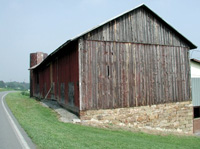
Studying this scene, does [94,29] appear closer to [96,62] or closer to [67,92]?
[96,62]

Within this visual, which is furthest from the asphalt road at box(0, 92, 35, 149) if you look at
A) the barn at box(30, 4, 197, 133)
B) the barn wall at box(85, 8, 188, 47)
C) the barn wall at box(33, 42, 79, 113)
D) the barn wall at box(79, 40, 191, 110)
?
the barn wall at box(85, 8, 188, 47)

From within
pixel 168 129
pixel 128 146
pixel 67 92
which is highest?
pixel 67 92

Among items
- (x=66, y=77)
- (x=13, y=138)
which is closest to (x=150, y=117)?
(x=66, y=77)

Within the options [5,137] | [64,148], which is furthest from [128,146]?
[5,137]

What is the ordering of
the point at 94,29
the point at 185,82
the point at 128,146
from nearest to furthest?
1. the point at 128,146
2. the point at 94,29
3. the point at 185,82

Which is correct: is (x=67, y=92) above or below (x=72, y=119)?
above

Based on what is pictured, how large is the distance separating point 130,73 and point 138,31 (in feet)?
9.87

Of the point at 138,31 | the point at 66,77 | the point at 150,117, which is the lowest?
the point at 150,117

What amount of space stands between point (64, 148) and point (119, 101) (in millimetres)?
6824

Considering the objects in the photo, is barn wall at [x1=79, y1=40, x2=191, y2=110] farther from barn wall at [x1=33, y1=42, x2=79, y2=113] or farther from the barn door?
the barn door

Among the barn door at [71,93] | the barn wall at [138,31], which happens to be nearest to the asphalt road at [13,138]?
→ the barn door at [71,93]

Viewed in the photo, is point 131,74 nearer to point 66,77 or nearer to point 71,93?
point 71,93

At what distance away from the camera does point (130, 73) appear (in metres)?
12.5

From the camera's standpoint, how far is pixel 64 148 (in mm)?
5523
